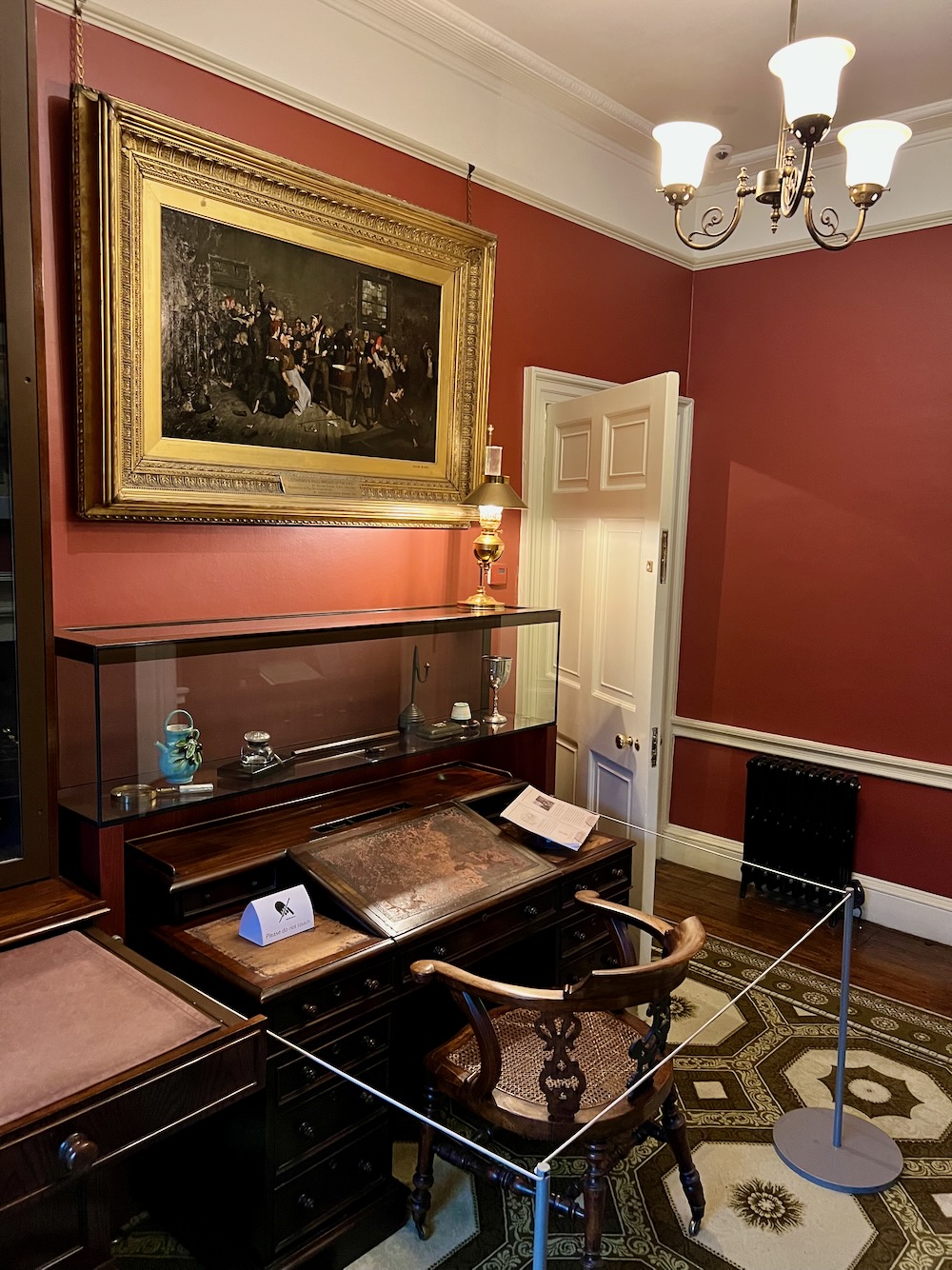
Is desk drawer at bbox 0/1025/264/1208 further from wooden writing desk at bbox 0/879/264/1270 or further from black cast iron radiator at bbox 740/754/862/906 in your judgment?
black cast iron radiator at bbox 740/754/862/906

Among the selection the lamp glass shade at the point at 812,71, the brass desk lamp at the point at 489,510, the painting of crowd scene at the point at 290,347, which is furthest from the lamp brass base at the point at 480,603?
the lamp glass shade at the point at 812,71

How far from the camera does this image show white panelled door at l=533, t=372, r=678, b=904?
11.3ft

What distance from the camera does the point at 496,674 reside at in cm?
329

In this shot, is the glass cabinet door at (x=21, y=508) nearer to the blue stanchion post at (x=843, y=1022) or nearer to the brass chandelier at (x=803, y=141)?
the brass chandelier at (x=803, y=141)

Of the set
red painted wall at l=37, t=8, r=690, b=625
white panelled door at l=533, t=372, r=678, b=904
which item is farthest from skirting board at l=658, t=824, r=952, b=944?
red painted wall at l=37, t=8, r=690, b=625

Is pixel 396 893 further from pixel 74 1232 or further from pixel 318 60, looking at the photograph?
pixel 318 60

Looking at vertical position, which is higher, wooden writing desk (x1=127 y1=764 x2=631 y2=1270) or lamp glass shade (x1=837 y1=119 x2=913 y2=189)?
lamp glass shade (x1=837 y1=119 x2=913 y2=189)

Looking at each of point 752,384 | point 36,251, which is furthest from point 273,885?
point 752,384

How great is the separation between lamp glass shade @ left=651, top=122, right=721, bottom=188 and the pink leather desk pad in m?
2.19

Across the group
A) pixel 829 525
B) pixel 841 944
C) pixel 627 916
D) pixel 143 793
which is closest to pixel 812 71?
pixel 627 916

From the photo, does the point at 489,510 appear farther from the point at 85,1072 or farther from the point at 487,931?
the point at 85,1072

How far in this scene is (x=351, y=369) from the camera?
3.05m

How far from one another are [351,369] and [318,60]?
36.5 inches

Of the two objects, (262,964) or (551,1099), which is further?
(262,964)
